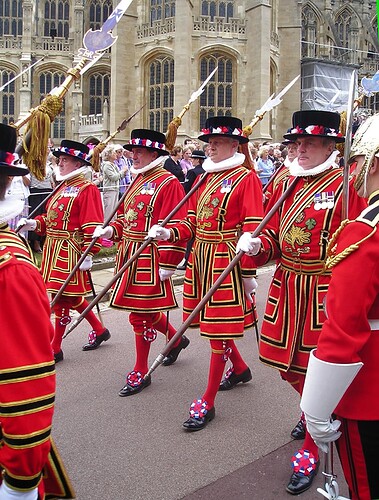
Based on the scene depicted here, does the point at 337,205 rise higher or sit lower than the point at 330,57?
lower

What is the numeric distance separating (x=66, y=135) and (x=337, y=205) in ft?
119

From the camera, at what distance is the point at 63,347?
6.57m

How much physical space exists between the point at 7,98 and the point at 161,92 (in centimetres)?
1269

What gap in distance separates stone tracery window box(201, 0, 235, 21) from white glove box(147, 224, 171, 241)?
30079 millimetres

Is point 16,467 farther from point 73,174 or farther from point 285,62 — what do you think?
point 285,62

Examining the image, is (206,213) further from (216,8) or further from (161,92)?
(216,8)

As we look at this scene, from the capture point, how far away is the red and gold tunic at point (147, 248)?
5266 mm

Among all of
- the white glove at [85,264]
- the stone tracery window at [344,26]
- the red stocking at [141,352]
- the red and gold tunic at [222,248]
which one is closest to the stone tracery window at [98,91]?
the stone tracery window at [344,26]

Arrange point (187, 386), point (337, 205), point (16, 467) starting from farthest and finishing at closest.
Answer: point (187, 386) → point (337, 205) → point (16, 467)

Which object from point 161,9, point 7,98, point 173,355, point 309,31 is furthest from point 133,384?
point 309,31

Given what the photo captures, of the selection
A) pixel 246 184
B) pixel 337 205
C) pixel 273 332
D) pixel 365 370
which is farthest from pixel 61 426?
pixel 365 370

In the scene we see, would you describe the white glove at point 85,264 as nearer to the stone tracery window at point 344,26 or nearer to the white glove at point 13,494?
the white glove at point 13,494

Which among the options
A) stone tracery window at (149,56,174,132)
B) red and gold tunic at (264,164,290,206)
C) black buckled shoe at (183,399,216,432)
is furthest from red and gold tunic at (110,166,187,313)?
stone tracery window at (149,56,174,132)

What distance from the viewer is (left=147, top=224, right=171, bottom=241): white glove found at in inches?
193
